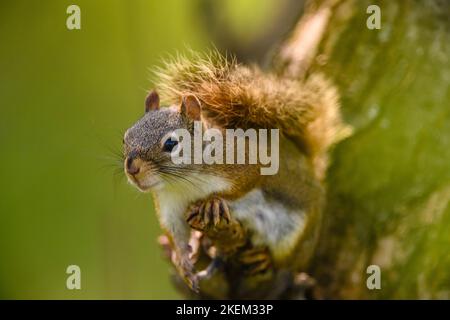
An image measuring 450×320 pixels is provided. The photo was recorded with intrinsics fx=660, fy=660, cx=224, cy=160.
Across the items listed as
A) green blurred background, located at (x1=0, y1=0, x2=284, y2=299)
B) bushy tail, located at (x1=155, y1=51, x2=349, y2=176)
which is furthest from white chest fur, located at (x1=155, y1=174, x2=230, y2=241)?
green blurred background, located at (x1=0, y1=0, x2=284, y2=299)

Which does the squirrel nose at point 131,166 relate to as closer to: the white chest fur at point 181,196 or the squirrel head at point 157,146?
the squirrel head at point 157,146

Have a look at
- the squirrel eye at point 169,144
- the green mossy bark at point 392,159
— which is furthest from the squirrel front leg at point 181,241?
the green mossy bark at point 392,159

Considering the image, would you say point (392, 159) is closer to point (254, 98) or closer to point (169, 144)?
Answer: point (254, 98)

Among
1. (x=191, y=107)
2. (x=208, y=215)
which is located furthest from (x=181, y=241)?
(x=191, y=107)

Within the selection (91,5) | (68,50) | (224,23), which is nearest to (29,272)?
(68,50)
